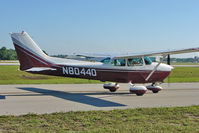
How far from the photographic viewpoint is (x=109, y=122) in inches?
261

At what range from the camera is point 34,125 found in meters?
6.28

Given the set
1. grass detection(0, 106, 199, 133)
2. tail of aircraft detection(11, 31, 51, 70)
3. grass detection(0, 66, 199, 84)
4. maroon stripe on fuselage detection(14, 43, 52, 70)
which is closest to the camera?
grass detection(0, 106, 199, 133)

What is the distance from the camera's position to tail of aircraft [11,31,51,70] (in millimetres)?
11828

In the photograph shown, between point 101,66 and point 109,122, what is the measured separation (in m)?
6.33

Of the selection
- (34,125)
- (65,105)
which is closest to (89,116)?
(34,125)

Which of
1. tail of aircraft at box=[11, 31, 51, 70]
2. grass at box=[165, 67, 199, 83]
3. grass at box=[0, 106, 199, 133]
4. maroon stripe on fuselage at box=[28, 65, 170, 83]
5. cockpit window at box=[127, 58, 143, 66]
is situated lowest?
grass at box=[165, 67, 199, 83]

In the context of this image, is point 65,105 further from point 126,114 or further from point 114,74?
point 114,74

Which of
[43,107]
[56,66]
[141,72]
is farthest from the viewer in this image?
[141,72]

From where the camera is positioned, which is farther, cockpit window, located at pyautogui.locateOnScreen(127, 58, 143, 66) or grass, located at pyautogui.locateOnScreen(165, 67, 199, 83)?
grass, located at pyautogui.locateOnScreen(165, 67, 199, 83)

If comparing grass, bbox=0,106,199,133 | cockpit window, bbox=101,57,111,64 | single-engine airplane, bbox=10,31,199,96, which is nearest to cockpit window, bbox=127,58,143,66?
single-engine airplane, bbox=10,31,199,96

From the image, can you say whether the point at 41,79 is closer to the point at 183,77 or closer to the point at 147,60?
the point at 147,60

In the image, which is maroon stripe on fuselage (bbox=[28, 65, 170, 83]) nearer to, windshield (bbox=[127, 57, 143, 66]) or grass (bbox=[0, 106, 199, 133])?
windshield (bbox=[127, 57, 143, 66])

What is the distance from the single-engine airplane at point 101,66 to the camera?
1195 cm

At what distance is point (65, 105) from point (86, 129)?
363cm
